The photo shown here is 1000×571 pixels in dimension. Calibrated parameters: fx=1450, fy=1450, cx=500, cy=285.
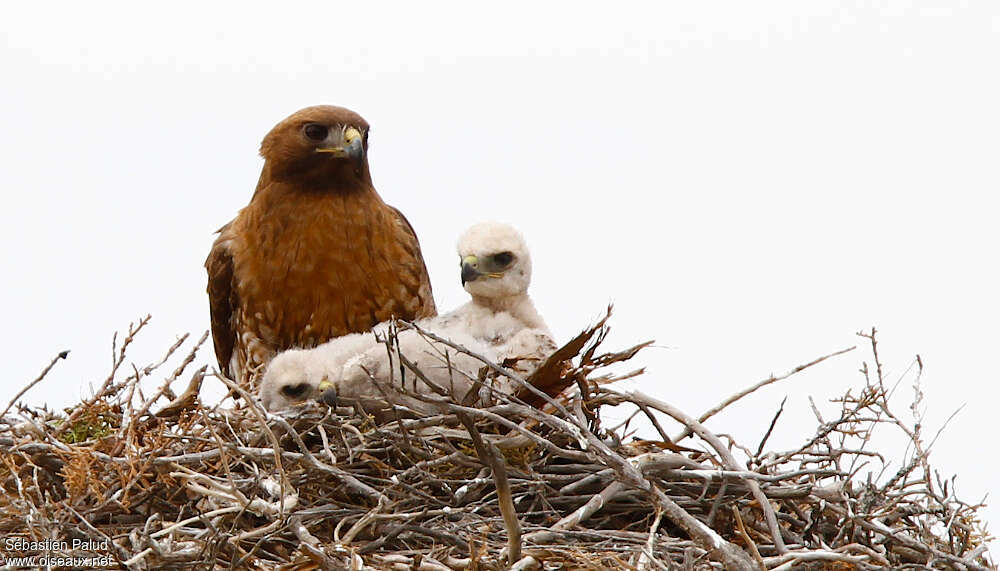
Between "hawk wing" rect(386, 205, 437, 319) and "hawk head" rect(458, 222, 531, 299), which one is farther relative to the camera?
"hawk wing" rect(386, 205, 437, 319)

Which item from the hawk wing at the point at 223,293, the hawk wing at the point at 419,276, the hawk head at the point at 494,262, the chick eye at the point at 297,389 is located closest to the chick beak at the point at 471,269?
the hawk head at the point at 494,262

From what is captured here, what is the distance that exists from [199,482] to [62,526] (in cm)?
41

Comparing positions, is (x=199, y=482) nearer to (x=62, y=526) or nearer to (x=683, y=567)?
(x=62, y=526)

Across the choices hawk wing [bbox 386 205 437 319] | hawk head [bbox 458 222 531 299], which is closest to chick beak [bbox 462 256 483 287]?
hawk head [bbox 458 222 531 299]

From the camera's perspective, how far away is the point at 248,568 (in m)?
4.35

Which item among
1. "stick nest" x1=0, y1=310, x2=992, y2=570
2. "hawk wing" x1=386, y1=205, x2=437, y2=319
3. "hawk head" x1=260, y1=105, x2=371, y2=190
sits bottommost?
"stick nest" x1=0, y1=310, x2=992, y2=570

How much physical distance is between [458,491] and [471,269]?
1.02 m

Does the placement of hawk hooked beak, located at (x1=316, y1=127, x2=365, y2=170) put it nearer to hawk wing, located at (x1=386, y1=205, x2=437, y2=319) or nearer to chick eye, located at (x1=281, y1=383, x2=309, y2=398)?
hawk wing, located at (x1=386, y1=205, x2=437, y2=319)

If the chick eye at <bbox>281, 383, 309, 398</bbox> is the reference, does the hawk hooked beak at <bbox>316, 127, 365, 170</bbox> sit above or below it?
above

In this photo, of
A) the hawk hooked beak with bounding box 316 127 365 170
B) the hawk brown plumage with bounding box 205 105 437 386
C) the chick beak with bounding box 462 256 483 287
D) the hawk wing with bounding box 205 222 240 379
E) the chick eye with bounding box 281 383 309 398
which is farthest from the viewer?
the hawk wing with bounding box 205 222 240 379

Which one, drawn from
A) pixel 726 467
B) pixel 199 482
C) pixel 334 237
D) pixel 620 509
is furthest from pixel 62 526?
pixel 334 237

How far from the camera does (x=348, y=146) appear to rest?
6.39 meters

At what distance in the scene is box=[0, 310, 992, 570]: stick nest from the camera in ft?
14.0

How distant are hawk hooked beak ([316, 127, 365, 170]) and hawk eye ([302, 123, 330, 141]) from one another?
4cm
